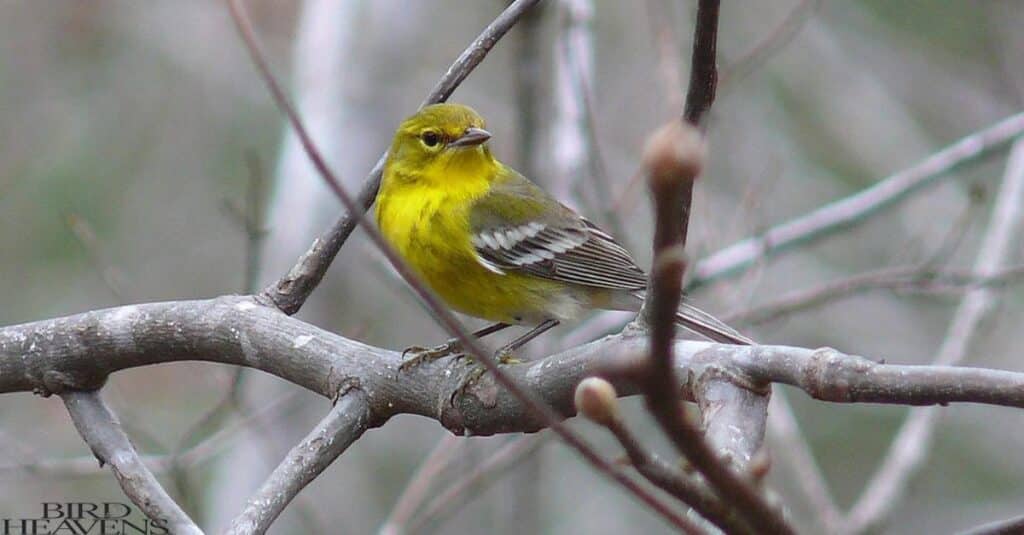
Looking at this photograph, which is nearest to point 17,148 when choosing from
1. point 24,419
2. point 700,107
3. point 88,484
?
point 24,419

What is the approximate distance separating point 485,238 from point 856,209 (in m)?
1.86

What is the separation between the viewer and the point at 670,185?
0.85 m

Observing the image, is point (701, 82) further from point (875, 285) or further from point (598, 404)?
point (875, 285)

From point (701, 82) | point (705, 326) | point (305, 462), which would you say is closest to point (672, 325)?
point (701, 82)

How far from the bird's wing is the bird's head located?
18cm

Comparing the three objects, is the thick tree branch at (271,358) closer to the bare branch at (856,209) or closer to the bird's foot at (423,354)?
the bird's foot at (423,354)

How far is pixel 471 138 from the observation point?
177 inches

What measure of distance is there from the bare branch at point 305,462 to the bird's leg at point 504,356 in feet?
0.80

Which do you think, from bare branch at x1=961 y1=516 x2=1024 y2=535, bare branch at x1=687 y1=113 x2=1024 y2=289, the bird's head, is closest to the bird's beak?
the bird's head

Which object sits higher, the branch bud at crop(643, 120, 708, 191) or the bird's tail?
the bird's tail

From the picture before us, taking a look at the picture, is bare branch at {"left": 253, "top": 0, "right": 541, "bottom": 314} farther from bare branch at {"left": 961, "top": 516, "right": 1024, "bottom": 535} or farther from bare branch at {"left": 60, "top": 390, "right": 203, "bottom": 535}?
bare branch at {"left": 961, "top": 516, "right": 1024, "bottom": 535}

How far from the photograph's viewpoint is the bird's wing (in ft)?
14.4

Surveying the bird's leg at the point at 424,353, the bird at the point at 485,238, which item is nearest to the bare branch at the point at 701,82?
the bird's leg at the point at 424,353

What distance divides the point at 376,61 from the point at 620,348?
5.42 metres
